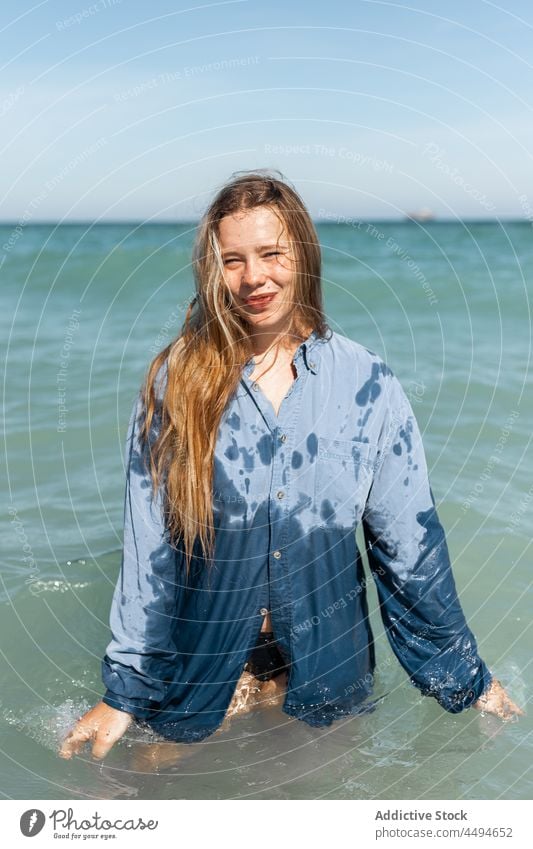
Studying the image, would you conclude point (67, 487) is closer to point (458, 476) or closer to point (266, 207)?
point (458, 476)

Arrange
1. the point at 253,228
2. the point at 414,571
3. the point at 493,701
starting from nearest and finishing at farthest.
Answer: the point at 253,228, the point at 414,571, the point at 493,701

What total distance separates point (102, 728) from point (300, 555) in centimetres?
92

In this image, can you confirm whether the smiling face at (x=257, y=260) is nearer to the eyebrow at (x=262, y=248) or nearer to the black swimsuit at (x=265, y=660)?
the eyebrow at (x=262, y=248)

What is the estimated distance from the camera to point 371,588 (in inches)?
227

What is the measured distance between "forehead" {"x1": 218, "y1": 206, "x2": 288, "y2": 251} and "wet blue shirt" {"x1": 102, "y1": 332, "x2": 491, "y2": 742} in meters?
0.40

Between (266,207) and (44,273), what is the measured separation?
17.7 m

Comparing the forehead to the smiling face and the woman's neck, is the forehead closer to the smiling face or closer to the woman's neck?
the smiling face

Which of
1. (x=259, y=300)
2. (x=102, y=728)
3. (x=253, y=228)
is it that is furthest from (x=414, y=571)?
(x=253, y=228)

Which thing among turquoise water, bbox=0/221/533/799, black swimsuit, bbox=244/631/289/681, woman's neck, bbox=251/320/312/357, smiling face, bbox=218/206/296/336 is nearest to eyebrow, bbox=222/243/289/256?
smiling face, bbox=218/206/296/336

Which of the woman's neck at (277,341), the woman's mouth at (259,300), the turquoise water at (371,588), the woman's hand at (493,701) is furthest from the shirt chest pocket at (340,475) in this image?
the turquoise water at (371,588)

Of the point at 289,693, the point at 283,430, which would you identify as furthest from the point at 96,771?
the point at 283,430

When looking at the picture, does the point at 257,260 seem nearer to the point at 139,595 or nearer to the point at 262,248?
the point at 262,248

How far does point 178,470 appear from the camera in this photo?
335 centimetres

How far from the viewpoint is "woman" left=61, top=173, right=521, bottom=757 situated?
3334 mm
